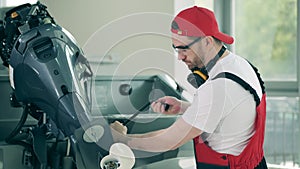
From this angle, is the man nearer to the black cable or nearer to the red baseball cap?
the red baseball cap

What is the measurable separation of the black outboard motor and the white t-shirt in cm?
34

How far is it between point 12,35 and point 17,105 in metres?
0.23

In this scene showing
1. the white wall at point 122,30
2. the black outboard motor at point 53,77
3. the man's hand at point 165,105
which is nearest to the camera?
the black outboard motor at point 53,77

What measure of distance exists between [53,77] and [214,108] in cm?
51

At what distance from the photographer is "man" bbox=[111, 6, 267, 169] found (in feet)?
5.30

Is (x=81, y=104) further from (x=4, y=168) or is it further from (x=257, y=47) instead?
(x=257, y=47)

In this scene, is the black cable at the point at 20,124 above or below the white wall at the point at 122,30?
above

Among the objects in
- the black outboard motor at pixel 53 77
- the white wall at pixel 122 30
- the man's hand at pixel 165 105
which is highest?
the black outboard motor at pixel 53 77

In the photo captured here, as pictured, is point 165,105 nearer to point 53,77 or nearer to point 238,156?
point 238,156

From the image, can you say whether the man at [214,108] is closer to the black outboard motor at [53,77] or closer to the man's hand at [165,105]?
the man's hand at [165,105]

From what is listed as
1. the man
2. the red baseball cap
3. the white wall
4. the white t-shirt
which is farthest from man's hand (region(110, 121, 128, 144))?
the white wall

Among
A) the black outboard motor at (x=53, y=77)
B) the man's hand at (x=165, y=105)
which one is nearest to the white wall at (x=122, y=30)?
the man's hand at (x=165, y=105)

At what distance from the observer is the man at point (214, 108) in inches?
63.6

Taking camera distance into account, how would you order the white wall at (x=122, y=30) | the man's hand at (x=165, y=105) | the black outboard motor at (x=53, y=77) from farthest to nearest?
the white wall at (x=122, y=30), the man's hand at (x=165, y=105), the black outboard motor at (x=53, y=77)
